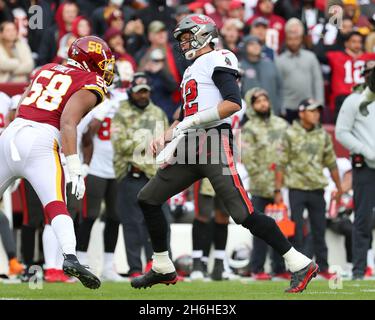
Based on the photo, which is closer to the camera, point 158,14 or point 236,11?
point 158,14

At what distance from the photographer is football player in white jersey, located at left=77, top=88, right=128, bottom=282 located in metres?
10.9

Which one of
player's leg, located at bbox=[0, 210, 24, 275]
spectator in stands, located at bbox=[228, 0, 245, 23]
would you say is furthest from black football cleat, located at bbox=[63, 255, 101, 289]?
spectator in stands, located at bbox=[228, 0, 245, 23]

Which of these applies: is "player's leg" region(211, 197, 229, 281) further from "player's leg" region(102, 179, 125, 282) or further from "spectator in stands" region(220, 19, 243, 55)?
"spectator in stands" region(220, 19, 243, 55)

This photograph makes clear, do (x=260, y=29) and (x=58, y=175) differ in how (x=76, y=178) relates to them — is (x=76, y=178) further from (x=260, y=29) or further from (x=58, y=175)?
(x=260, y=29)

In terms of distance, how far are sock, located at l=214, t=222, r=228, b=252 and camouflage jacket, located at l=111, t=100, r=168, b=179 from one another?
0.83 m

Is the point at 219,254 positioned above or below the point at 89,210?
below

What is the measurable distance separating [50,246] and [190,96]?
2.67m

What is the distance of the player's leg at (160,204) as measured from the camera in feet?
27.4

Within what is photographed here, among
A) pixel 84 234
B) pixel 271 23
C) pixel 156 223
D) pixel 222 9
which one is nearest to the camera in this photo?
pixel 156 223

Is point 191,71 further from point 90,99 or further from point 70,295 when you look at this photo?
point 70,295

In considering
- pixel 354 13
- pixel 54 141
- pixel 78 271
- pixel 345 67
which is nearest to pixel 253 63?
pixel 345 67

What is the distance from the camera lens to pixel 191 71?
8.45 metres

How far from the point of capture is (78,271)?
7645 millimetres

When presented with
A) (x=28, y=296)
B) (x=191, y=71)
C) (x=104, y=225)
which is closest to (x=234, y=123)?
(x=104, y=225)
